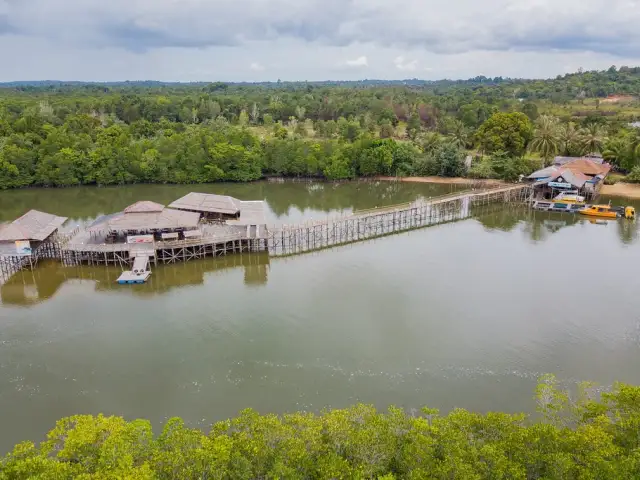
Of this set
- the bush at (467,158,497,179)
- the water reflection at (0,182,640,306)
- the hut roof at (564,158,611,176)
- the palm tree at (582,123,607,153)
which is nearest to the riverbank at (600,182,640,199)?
the water reflection at (0,182,640,306)

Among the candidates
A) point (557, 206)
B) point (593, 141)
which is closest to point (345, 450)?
point (557, 206)

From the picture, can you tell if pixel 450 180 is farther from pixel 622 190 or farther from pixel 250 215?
pixel 250 215

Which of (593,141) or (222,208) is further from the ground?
(593,141)

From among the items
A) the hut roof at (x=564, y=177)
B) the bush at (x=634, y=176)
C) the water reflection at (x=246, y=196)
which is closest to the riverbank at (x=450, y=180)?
the water reflection at (x=246, y=196)

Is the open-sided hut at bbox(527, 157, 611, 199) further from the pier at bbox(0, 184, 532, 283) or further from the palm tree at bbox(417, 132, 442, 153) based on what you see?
the pier at bbox(0, 184, 532, 283)

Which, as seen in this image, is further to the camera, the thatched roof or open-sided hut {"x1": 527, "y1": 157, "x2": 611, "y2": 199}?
open-sided hut {"x1": 527, "y1": 157, "x2": 611, "y2": 199}

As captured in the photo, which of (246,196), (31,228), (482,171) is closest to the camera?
(31,228)

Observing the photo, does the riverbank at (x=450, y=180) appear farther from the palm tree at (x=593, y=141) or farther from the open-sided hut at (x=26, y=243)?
the open-sided hut at (x=26, y=243)
